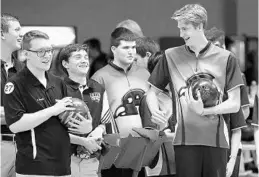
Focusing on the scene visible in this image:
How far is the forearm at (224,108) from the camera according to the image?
5.28 m

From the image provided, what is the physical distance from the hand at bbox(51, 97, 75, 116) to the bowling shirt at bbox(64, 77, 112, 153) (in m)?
0.64

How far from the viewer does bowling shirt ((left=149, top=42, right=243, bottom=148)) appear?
5340 mm

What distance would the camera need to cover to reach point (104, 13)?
42.8ft

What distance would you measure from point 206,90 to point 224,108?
0.68ft

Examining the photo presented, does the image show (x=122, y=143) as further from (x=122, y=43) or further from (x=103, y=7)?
(x=103, y=7)

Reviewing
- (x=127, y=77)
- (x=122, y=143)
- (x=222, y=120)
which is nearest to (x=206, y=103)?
(x=222, y=120)

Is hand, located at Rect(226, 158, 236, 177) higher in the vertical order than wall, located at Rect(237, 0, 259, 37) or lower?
lower

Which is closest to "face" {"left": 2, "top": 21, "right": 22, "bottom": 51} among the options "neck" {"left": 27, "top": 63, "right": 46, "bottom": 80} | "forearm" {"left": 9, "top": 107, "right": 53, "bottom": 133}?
"neck" {"left": 27, "top": 63, "right": 46, "bottom": 80}

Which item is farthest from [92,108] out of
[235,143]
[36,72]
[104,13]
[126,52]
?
[104,13]

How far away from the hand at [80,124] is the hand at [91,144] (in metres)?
0.29

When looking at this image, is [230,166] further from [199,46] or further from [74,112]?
[74,112]

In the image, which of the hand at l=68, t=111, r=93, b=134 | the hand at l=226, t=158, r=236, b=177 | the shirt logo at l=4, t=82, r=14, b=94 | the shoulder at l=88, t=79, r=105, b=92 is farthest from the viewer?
the shoulder at l=88, t=79, r=105, b=92

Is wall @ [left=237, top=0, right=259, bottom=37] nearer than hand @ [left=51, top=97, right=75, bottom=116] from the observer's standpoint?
No

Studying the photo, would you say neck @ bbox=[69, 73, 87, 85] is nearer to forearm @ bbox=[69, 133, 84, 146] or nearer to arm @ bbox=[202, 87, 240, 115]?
forearm @ bbox=[69, 133, 84, 146]
